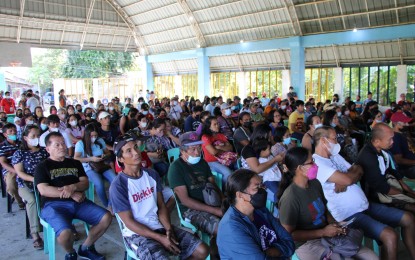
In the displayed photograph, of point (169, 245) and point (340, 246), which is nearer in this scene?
point (340, 246)

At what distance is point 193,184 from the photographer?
328 cm

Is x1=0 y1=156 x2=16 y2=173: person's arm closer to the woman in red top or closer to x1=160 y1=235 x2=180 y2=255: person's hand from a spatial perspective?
the woman in red top

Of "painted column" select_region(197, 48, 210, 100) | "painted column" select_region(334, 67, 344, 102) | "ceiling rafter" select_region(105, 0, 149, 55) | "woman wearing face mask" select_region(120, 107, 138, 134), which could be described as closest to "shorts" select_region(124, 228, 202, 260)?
"woman wearing face mask" select_region(120, 107, 138, 134)

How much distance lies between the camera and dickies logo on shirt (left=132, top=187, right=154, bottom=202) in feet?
9.29

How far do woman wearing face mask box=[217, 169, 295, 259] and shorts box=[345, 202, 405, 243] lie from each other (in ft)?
3.25

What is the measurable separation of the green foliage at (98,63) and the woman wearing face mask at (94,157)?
84.0 feet

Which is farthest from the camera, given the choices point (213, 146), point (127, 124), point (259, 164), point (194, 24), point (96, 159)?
point (194, 24)

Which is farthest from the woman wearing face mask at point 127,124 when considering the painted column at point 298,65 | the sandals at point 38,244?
the painted column at point 298,65

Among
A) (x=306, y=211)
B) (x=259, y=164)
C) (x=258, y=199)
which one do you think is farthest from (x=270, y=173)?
(x=258, y=199)

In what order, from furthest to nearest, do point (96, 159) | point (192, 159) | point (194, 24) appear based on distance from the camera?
point (194, 24) → point (96, 159) → point (192, 159)

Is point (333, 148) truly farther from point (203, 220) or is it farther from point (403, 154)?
point (403, 154)

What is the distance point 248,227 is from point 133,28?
21056 millimetres

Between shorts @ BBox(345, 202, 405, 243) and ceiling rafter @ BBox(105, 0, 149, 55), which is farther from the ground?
ceiling rafter @ BBox(105, 0, 149, 55)

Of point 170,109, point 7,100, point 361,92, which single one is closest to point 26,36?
point 7,100
